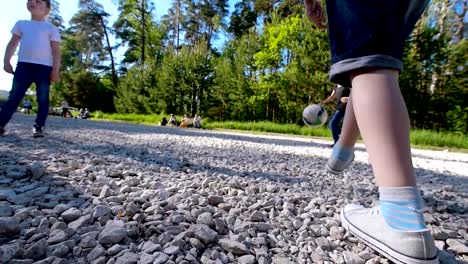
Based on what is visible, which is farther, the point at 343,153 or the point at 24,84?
the point at 24,84

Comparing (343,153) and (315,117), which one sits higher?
(315,117)

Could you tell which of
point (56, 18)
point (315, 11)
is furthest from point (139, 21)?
point (315, 11)

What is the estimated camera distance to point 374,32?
93cm

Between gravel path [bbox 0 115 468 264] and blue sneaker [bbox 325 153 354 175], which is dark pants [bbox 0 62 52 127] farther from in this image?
blue sneaker [bbox 325 153 354 175]

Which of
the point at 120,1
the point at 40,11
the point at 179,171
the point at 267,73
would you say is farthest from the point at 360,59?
the point at 120,1

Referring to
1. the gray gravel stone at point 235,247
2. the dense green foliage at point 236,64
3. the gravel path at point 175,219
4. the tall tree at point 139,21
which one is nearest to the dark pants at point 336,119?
the gravel path at point 175,219

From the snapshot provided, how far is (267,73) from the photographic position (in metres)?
21.1

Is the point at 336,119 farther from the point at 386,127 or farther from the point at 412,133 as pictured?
the point at 412,133

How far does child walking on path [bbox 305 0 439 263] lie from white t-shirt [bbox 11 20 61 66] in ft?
11.6

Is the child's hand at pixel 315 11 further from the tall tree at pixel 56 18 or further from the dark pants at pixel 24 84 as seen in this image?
the tall tree at pixel 56 18

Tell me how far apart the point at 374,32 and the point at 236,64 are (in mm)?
A: 22012

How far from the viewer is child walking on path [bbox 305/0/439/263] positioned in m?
0.89

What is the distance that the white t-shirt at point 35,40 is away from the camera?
3.38 m

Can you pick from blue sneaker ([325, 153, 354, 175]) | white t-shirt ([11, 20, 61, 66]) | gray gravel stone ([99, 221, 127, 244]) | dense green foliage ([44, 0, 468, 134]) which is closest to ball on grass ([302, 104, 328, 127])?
blue sneaker ([325, 153, 354, 175])
